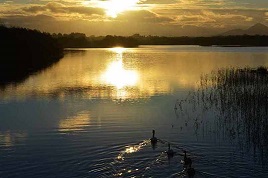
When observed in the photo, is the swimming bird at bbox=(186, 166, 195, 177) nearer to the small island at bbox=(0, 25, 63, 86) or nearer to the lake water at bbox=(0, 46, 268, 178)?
the lake water at bbox=(0, 46, 268, 178)

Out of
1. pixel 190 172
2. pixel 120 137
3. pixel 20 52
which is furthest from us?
pixel 20 52

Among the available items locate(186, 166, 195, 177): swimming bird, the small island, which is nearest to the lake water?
locate(186, 166, 195, 177): swimming bird

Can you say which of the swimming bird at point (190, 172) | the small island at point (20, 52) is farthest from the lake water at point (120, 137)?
the small island at point (20, 52)

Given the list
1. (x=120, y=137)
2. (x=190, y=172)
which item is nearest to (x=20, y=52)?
(x=120, y=137)

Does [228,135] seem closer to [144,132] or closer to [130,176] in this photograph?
[144,132]

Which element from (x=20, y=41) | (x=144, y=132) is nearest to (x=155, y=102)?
(x=144, y=132)

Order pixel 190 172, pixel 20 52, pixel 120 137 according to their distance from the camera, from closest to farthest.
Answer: pixel 190 172
pixel 120 137
pixel 20 52

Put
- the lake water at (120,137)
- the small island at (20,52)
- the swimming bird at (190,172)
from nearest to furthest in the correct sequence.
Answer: the swimming bird at (190,172)
the lake water at (120,137)
the small island at (20,52)

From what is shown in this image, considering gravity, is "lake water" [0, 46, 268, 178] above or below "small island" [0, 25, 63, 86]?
below

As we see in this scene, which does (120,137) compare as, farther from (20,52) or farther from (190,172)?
(20,52)

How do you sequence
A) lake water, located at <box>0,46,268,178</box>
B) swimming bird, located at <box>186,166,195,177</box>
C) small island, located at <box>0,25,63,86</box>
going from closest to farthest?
swimming bird, located at <box>186,166,195,177</box>
lake water, located at <box>0,46,268,178</box>
small island, located at <box>0,25,63,86</box>

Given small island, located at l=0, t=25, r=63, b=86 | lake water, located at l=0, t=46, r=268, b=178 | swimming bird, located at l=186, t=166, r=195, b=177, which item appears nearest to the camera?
swimming bird, located at l=186, t=166, r=195, b=177

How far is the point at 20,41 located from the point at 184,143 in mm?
58542

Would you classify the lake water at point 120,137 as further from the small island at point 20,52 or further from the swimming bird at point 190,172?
the small island at point 20,52
